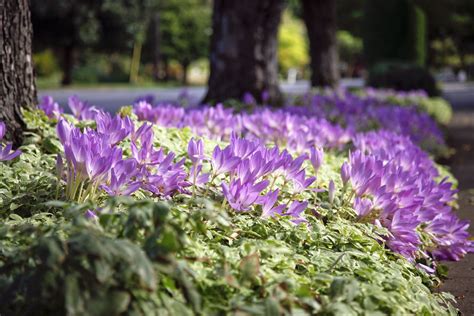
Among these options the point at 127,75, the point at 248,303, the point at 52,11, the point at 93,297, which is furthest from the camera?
the point at 127,75

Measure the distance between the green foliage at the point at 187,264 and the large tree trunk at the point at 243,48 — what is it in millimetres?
5338

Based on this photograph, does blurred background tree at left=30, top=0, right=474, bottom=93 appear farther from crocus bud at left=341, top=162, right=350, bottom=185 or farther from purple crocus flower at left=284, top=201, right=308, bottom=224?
purple crocus flower at left=284, top=201, right=308, bottom=224

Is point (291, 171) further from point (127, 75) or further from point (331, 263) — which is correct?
point (127, 75)

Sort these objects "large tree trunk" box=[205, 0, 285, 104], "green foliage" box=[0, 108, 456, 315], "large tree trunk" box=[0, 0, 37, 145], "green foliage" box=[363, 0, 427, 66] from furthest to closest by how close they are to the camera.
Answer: "green foliage" box=[363, 0, 427, 66], "large tree trunk" box=[205, 0, 285, 104], "large tree trunk" box=[0, 0, 37, 145], "green foliage" box=[0, 108, 456, 315]

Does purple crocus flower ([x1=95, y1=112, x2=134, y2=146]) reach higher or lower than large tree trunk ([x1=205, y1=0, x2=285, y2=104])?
lower

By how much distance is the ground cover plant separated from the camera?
1944mm

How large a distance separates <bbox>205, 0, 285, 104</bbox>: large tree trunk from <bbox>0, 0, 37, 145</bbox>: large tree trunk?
4.18m

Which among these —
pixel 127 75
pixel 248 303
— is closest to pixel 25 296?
pixel 248 303

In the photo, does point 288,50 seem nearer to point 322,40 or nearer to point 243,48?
point 322,40

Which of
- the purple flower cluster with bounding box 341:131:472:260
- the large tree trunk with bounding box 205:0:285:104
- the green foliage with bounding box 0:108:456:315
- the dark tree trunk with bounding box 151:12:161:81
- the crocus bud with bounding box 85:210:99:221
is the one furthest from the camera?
the dark tree trunk with bounding box 151:12:161:81

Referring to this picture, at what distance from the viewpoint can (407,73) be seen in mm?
18750

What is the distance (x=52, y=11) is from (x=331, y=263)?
33.4 metres

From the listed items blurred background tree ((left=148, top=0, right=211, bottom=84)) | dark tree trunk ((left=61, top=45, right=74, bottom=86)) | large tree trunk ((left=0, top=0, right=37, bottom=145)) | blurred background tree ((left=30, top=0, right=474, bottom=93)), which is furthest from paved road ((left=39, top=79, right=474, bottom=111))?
blurred background tree ((left=148, top=0, right=211, bottom=84))

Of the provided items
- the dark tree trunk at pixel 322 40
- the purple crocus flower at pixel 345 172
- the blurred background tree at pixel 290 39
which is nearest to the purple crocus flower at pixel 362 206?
the purple crocus flower at pixel 345 172
